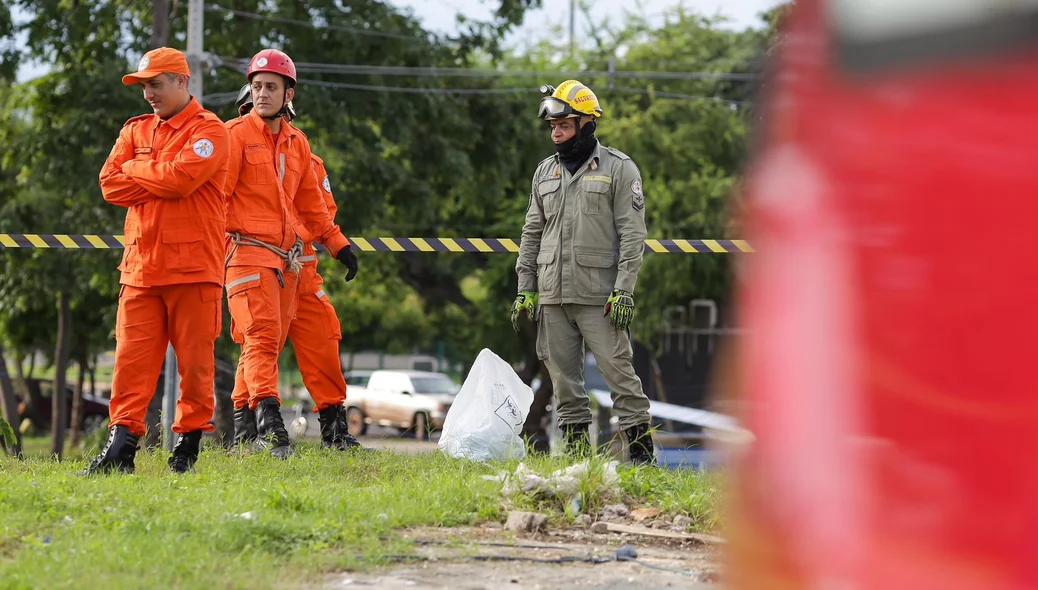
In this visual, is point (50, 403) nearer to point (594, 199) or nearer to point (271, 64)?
point (271, 64)

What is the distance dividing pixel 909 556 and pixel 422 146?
801 inches

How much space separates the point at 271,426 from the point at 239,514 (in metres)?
2.31

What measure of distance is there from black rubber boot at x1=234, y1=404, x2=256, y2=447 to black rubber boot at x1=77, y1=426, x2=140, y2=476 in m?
1.35

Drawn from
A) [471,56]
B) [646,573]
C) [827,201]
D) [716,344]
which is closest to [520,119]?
[471,56]

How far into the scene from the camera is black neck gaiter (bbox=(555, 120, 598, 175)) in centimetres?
716

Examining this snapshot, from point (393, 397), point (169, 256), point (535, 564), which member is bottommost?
point (393, 397)

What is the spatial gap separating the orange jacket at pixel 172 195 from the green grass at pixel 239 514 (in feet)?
3.12

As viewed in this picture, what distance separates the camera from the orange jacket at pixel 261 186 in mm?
7168

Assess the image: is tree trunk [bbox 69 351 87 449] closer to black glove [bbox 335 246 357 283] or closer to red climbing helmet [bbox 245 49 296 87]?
black glove [bbox 335 246 357 283]

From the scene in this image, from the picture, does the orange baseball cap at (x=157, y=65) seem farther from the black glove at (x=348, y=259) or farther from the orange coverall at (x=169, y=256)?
the black glove at (x=348, y=259)

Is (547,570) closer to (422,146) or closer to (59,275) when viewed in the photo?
(422,146)

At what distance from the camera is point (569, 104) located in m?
7.10

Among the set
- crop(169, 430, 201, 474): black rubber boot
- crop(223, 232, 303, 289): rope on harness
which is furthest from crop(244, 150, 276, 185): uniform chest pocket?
crop(169, 430, 201, 474): black rubber boot

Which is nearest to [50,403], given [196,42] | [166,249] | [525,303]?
[196,42]
